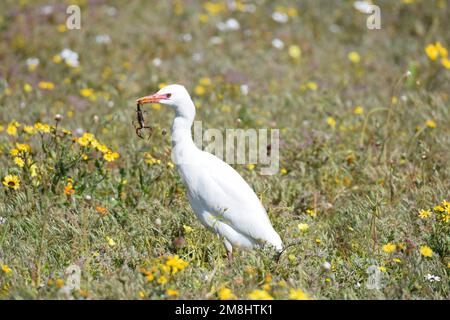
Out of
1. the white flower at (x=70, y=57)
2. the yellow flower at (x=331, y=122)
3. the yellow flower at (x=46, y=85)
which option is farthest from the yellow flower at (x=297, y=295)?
the white flower at (x=70, y=57)

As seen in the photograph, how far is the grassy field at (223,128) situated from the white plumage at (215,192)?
0.15m

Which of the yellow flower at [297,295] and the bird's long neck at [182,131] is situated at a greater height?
the bird's long neck at [182,131]

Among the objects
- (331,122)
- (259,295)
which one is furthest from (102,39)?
(259,295)

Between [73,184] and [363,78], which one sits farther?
[363,78]

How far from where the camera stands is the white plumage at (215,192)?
12.9ft

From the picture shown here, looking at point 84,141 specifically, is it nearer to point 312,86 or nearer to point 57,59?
point 312,86

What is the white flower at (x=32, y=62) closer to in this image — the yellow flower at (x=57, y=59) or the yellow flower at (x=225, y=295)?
the yellow flower at (x=57, y=59)

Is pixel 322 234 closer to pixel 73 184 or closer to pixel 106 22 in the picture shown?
pixel 73 184

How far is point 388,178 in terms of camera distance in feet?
16.6

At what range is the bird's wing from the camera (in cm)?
392

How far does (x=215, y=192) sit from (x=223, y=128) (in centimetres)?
199
